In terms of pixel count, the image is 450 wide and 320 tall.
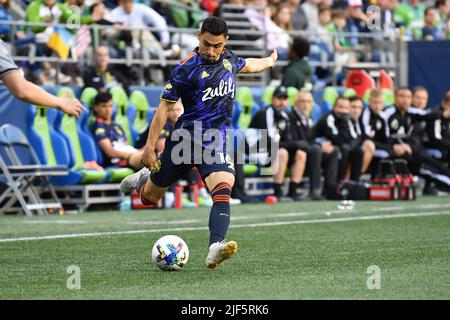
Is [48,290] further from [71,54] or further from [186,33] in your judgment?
[186,33]

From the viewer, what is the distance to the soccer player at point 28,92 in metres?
9.59

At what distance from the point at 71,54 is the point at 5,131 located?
2920 mm

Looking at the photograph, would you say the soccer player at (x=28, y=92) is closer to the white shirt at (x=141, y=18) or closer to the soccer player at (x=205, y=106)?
the soccer player at (x=205, y=106)

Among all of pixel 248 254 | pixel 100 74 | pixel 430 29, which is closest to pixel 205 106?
pixel 248 254

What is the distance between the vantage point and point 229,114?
10516 millimetres

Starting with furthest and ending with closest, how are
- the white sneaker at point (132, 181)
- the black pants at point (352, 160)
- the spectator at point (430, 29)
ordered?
1. the spectator at point (430, 29)
2. the black pants at point (352, 160)
3. the white sneaker at point (132, 181)

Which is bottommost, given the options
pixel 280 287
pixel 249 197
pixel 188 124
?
pixel 249 197

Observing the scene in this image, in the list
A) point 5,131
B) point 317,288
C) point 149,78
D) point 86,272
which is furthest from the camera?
point 149,78

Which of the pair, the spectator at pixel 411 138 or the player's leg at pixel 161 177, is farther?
the spectator at pixel 411 138

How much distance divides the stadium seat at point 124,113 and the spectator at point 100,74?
25 centimetres

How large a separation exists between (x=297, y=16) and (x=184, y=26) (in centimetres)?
337

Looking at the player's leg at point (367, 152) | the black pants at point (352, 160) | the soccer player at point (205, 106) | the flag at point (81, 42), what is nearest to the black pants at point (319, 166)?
the black pants at point (352, 160)

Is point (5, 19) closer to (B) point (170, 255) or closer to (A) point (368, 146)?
(A) point (368, 146)

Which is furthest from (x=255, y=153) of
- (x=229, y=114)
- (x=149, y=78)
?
(x=229, y=114)
